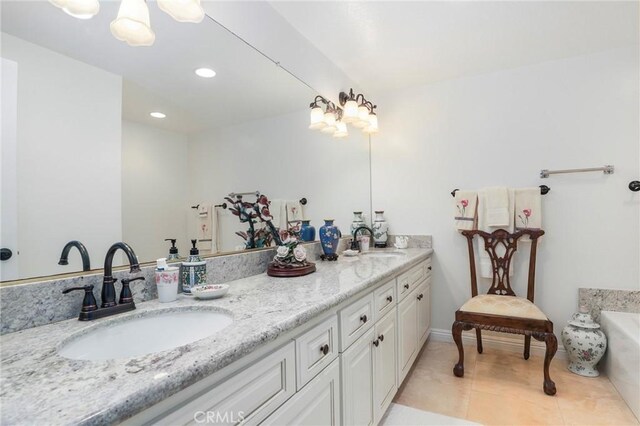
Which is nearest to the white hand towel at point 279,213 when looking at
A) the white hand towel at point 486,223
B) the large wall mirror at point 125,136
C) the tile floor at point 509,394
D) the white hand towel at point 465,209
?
the large wall mirror at point 125,136

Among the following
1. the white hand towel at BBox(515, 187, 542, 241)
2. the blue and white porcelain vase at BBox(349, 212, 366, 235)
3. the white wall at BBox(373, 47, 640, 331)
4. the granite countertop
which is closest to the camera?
the granite countertop

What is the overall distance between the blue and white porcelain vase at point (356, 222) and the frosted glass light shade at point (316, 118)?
0.86 meters

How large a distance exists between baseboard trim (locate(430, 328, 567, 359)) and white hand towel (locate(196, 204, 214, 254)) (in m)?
2.22

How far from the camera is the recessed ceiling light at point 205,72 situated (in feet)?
4.73

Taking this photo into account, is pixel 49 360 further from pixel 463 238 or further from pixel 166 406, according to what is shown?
pixel 463 238

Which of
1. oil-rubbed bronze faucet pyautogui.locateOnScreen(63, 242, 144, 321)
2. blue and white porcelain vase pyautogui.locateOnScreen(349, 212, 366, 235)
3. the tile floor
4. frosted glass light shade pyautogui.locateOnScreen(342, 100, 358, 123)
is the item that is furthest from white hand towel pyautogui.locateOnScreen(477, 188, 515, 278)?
oil-rubbed bronze faucet pyautogui.locateOnScreen(63, 242, 144, 321)

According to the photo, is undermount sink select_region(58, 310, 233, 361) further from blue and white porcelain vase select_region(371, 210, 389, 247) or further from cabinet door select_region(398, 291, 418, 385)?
blue and white porcelain vase select_region(371, 210, 389, 247)

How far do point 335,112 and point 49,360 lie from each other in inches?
87.9

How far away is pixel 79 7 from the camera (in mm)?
940

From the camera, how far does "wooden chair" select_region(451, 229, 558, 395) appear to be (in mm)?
1910

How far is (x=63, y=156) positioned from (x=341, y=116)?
2.00 meters

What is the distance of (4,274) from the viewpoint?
829 mm

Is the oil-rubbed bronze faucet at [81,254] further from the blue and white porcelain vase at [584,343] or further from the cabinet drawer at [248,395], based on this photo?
the blue and white porcelain vase at [584,343]

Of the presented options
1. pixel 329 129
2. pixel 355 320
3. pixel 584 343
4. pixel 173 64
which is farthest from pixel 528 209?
pixel 173 64
